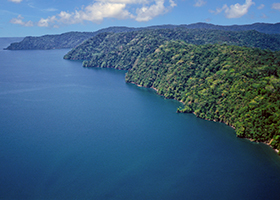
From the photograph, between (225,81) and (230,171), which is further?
(225,81)

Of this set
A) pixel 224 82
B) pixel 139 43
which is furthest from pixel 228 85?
pixel 139 43

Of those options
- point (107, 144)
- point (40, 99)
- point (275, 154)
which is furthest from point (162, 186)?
point (40, 99)

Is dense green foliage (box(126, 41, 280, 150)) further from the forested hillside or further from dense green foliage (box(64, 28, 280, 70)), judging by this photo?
dense green foliage (box(64, 28, 280, 70))

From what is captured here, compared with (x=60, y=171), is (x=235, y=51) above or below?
above

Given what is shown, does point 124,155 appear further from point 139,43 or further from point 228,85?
point 139,43

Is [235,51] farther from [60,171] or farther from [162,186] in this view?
[60,171]

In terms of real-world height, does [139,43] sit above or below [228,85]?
above
